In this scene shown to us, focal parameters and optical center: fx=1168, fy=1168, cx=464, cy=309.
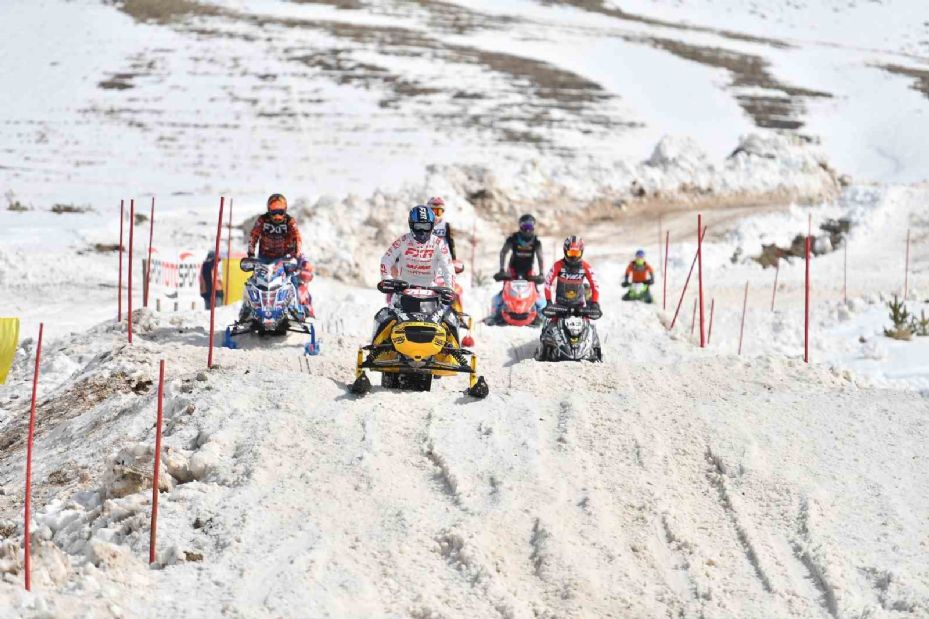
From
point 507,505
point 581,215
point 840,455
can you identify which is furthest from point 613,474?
point 581,215

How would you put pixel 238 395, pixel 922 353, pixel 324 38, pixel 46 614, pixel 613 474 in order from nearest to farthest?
pixel 46 614
pixel 613 474
pixel 238 395
pixel 922 353
pixel 324 38

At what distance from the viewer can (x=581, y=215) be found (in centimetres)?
3497

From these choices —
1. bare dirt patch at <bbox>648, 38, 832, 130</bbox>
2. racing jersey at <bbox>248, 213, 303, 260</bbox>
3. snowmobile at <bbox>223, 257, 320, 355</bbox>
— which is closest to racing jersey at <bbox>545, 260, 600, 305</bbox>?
snowmobile at <bbox>223, 257, 320, 355</bbox>

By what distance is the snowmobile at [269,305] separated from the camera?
50.1 ft

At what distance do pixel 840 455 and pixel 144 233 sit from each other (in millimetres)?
23387

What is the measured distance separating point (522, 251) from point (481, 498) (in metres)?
10.5

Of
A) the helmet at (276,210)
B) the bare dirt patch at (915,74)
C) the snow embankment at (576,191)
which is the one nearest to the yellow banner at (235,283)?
the helmet at (276,210)

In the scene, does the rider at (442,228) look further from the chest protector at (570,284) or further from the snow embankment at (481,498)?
the snow embankment at (481,498)

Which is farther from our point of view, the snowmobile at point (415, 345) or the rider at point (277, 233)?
the rider at point (277, 233)

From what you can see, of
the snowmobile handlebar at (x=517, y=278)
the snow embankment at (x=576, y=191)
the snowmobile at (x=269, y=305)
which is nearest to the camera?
the snowmobile at (x=269, y=305)

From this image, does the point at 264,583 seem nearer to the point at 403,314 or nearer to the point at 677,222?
the point at 403,314

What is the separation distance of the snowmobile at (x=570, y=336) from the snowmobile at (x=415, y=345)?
280cm

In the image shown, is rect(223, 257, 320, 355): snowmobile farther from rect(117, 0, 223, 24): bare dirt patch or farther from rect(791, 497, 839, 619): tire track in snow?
rect(117, 0, 223, 24): bare dirt patch

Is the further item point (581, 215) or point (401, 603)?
point (581, 215)
